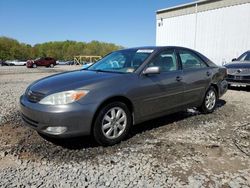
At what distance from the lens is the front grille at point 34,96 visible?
389 cm

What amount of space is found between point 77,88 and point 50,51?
3891 inches

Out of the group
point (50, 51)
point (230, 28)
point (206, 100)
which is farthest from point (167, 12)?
point (50, 51)

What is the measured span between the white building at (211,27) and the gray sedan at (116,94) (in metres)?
14.2

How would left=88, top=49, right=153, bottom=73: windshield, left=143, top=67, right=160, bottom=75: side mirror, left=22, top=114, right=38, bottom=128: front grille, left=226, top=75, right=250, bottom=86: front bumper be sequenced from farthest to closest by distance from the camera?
left=226, top=75, right=250, bottom=86: front bumper, left=88, top=49, right=153, bottom=73: windshield, left=143, top=67, right=160, bottom=75: side mirror, left=22, top=114, right=38, bottom=128: front grille

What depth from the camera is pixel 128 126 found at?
4.31m

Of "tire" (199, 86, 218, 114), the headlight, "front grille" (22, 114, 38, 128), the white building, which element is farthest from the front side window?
the white building

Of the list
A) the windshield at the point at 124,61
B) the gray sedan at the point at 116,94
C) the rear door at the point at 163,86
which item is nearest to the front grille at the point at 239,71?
the gray sedan at the point at 116,94

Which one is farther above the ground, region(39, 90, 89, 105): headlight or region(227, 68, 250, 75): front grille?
region(39, 90, 89, 105): headlight

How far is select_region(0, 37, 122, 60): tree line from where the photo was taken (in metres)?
78.5

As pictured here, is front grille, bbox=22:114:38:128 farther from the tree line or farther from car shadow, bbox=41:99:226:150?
the tree line

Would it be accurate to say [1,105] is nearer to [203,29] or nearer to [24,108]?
[24,108]

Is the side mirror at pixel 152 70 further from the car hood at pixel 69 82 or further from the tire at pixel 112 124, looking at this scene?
the tire at pixel 112 124

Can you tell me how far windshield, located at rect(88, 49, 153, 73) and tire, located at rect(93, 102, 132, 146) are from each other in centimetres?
73

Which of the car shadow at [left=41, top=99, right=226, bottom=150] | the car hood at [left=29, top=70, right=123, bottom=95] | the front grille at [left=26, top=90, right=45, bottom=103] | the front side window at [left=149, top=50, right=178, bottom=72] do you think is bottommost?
the car shadow at [left=41, top=99, right=226, bottom=150]
